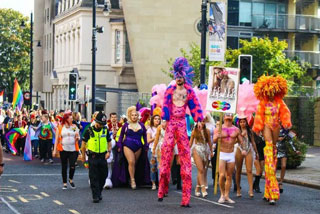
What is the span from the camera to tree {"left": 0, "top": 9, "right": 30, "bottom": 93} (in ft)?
325

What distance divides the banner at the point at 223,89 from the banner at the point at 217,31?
31.6 ft

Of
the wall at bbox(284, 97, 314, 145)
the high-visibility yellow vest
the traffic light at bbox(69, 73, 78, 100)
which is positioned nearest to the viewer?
the high-visibility yellow vest

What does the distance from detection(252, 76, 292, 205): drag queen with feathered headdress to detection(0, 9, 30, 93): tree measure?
278ft

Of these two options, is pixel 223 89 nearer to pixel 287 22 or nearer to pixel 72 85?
pixel 72 85

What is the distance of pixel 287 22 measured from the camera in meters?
62.7

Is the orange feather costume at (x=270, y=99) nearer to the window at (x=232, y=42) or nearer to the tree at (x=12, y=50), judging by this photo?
the window at (x=232, y=42)

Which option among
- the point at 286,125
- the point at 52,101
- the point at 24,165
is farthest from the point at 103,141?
the point at 52,101

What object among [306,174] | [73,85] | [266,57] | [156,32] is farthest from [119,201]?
[156,32]

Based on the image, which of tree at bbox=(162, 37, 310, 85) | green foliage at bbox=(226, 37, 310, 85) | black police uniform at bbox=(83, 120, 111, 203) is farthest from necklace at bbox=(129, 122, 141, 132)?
green foliage at bbox=(226, 37, 310, 85)

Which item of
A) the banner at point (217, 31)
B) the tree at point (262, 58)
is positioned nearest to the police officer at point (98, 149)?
the banner at point (217, 31)

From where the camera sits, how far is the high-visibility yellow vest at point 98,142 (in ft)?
51.8

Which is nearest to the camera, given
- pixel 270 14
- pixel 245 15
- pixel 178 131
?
pixel 178 131

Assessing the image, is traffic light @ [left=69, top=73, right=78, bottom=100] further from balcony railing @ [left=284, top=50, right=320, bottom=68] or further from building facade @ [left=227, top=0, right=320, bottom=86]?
balcony railing @ [left=284, top=50, right=320, bottom=68]

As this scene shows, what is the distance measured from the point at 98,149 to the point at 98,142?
141 mm
